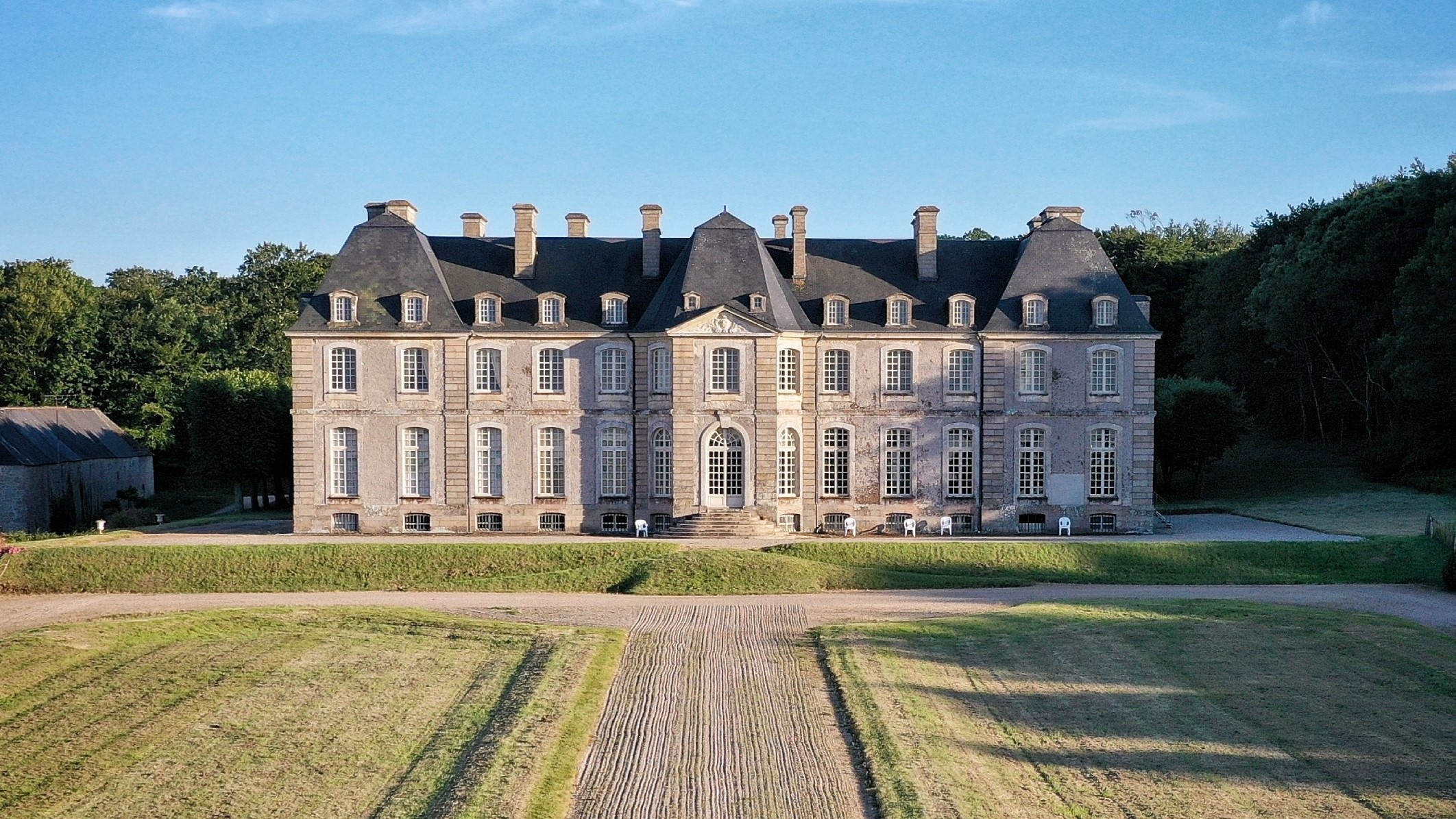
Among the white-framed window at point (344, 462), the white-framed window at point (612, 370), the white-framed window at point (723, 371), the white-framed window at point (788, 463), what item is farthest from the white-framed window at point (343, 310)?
the white-framed window at point (788, 463)

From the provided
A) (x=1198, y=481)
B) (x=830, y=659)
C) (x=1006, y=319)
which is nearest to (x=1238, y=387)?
(x=1198, y=481)

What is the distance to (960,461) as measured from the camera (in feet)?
130

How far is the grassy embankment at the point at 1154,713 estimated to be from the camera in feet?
45.5

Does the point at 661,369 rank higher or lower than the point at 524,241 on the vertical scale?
lower

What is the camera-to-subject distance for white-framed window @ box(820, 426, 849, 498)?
39.6 metres

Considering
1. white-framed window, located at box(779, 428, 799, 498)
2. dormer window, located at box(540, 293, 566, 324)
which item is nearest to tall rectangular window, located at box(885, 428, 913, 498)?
white-framed window, located at box(779, 428, 799, 498)

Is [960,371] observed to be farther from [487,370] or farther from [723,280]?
[487,370]

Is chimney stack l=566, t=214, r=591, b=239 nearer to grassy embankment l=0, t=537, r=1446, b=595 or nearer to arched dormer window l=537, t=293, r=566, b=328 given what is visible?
arched dormer window l=537, t=293, r=566, b=328

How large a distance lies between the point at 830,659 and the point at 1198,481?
34.8 meters

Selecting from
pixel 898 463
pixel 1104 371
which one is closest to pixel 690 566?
pixel 898 463

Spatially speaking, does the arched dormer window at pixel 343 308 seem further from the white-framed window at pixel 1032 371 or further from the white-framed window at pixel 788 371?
the white-framed window at pixel 1032 371

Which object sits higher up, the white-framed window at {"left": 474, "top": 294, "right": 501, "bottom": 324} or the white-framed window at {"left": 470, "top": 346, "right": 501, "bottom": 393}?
the white-framed window at {"left": 474, "top": 294, "right": 501, "bottom": 324}

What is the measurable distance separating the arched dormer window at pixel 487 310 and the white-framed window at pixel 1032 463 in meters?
17.0

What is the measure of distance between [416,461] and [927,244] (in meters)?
18.0
